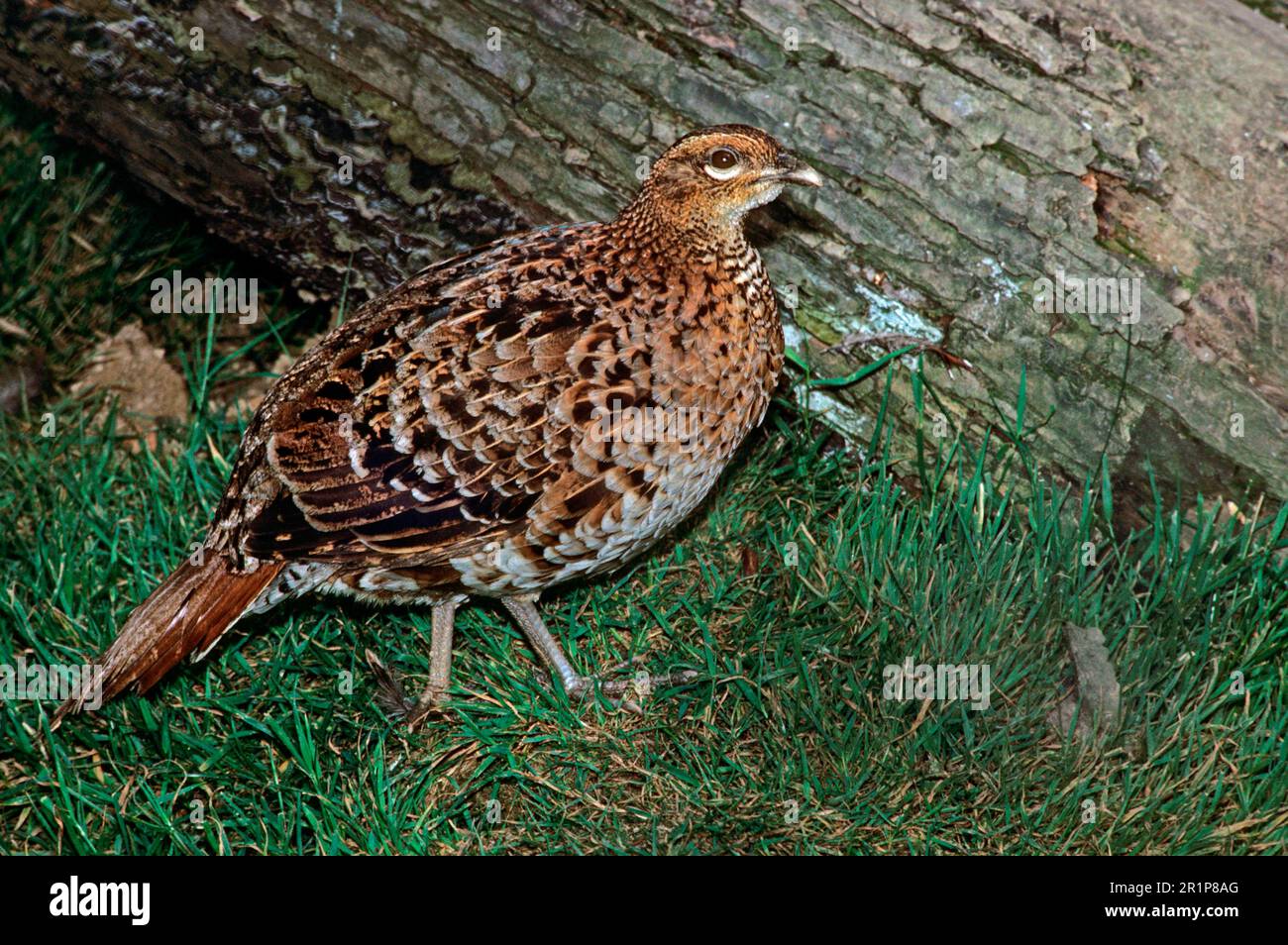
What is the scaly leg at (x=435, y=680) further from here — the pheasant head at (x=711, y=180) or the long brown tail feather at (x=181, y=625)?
the pheasant head at (x=711, y=180)

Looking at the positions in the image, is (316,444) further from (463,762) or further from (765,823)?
(765,823)

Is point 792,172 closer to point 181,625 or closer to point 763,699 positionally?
point 763,699

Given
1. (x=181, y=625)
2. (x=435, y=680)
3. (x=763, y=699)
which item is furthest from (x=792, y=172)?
(x=181, y=625)

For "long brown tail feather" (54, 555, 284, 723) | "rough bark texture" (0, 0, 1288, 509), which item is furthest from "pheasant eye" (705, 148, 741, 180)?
"long brown tail feather" (54, 555, 284, 723)

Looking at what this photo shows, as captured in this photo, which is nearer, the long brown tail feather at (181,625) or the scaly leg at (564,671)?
the long brown tail feather at (181,625)

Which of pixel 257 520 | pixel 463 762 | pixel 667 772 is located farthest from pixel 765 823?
pixel 257 520

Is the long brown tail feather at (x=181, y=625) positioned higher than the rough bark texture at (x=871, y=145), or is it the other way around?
the rough bark texture at (x=871, y=145)

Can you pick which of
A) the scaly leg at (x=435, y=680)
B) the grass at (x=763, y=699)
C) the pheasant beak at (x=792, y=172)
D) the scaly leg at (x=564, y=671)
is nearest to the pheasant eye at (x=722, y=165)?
the pheasant beak at (x=792, y=172)
